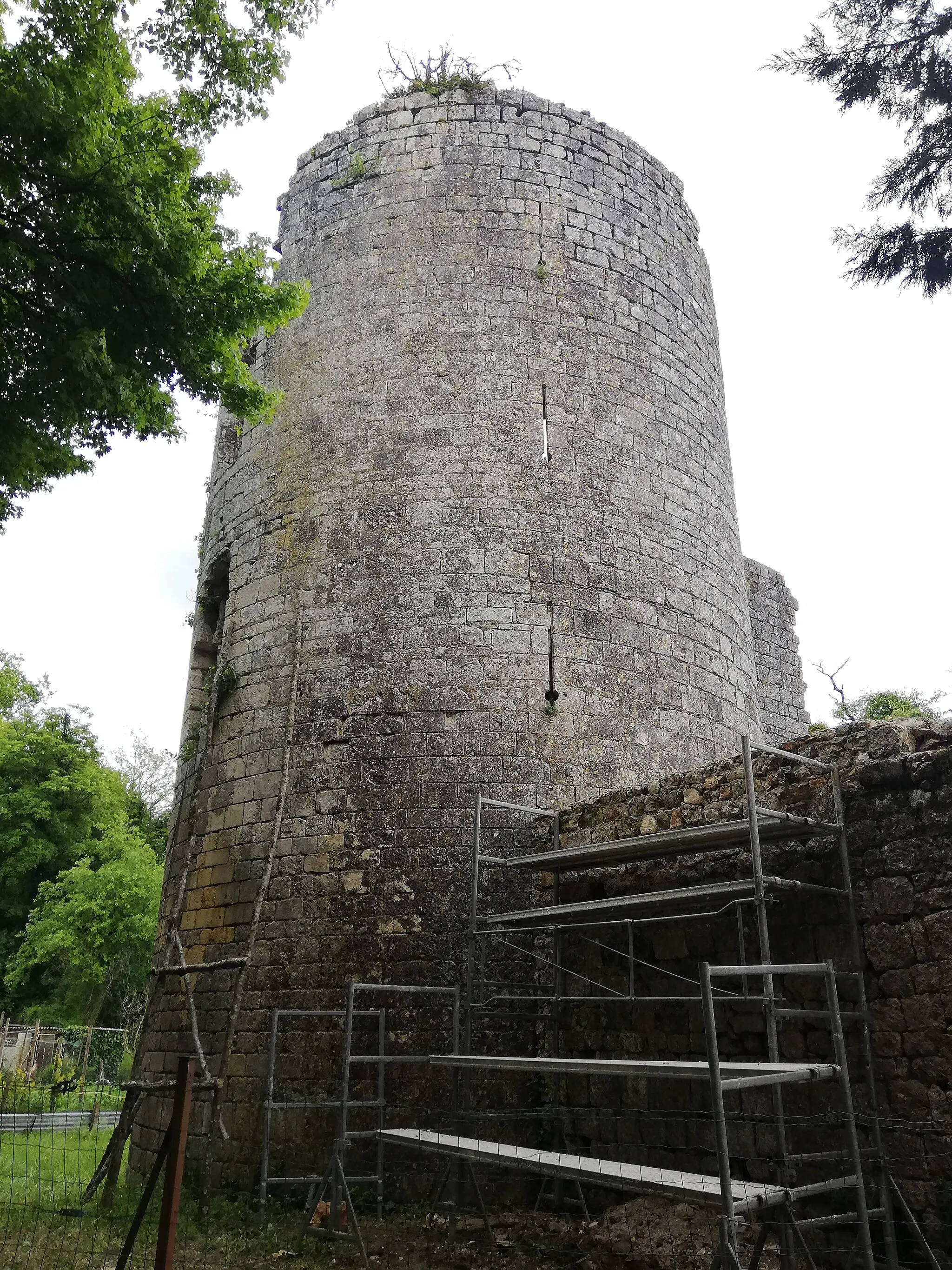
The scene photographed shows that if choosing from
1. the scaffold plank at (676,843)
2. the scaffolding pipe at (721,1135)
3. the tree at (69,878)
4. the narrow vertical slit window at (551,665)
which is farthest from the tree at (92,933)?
the scaffolding pipe at (721,1135)

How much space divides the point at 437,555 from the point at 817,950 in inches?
163

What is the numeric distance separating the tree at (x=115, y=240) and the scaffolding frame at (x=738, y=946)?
3.64m

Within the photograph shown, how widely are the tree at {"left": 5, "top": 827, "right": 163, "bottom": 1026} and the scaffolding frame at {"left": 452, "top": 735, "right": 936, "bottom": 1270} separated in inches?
677

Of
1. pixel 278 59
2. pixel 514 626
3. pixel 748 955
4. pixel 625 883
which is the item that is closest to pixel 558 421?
pixel 514 626

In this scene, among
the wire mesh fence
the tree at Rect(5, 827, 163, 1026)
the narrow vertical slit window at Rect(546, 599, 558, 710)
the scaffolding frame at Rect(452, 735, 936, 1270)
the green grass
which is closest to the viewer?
the scaffolding frame at Rect(452, 735, 936, 1270)

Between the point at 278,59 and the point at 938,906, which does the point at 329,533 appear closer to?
the point at 278,59

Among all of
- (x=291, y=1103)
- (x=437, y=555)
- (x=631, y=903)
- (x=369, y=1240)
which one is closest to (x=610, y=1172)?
(x=631, y=903)

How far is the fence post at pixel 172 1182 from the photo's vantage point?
11.6 feet

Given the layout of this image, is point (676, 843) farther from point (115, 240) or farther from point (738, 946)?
point (115, 240)

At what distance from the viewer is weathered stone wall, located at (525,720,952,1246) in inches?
173

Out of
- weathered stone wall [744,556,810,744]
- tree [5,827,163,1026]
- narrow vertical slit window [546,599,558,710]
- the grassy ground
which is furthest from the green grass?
tree [5,827,163,1026]

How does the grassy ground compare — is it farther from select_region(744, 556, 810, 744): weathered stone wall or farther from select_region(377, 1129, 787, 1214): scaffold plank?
select_region(744, 556, 810, 744): weathered stone wall

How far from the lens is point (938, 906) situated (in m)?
4.47

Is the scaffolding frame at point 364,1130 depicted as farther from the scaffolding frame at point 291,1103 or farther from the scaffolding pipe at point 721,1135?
the scaffolding pipe at point 721,1135
